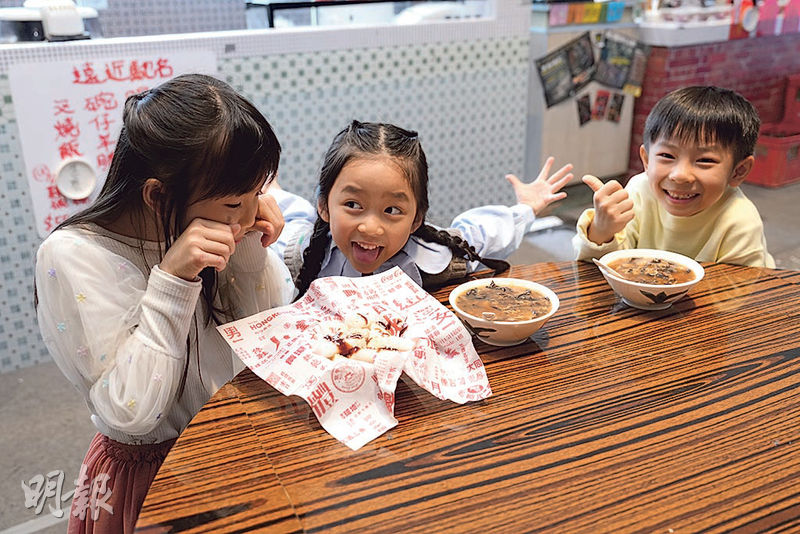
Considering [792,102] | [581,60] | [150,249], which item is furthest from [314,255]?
[792,102]

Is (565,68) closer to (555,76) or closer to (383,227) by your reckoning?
(555,76)

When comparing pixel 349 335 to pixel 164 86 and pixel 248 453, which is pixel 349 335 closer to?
pixel 248 453

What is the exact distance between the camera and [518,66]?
371cm

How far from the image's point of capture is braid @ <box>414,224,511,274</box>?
1.56 m

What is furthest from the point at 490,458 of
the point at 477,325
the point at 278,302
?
the point at 278,302

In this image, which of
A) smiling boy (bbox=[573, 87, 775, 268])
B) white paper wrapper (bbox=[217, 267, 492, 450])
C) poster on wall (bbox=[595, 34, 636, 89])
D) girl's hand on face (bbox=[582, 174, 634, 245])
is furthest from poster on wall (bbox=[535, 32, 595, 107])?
white paper wrapper (bbox=[217, 267, 492, 450])

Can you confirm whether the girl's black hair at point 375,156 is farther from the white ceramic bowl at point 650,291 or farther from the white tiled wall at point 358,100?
the white tiled wall at point 358,100

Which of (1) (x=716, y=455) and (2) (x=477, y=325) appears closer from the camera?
(1) (x=716, y=455)

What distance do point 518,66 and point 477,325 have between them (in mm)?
2796

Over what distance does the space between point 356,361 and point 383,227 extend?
0.44 meters

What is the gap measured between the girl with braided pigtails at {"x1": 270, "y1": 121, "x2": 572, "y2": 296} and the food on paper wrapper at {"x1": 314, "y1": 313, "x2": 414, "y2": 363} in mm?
308

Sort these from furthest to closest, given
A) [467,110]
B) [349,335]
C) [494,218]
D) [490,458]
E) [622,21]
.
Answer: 1. [622,21]
2. [467,110]
3. [494,218]
4. [349,335]
5. [490,458]

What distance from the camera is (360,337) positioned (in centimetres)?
113

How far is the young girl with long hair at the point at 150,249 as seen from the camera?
1114mm
